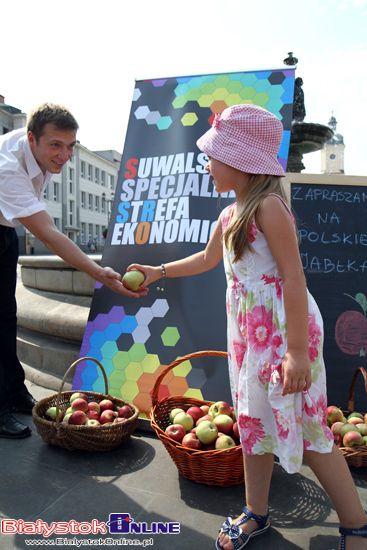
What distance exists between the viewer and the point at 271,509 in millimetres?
2059

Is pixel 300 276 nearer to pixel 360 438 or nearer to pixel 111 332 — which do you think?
pixel 360 438

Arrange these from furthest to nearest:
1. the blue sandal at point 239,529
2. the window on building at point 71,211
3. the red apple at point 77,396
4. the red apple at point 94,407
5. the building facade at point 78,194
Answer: the window on building at point 71,211
the building facade at point 78,194
the red apple at point 77,396
the red apple at point 94,407
the blue sandal at point 239,529

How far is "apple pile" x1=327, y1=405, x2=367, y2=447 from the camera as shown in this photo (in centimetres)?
236

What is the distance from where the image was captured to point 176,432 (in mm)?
2377

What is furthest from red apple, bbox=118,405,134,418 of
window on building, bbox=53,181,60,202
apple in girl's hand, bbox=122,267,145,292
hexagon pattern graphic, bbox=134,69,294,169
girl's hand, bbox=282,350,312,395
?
window on building, bbox=53,181,60,202

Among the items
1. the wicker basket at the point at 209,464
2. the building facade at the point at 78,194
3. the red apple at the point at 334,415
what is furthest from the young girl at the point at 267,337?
the building facade at the point at 78,194

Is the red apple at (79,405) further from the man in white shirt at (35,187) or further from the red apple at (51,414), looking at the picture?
the man in white shirt at (35,187)

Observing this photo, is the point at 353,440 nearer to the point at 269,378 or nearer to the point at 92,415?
the point at 269,378

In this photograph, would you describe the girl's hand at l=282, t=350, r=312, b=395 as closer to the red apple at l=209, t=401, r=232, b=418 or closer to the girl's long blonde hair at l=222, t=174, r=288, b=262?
the girl's long blonde hair at l=222, t=174, r=288, b=262

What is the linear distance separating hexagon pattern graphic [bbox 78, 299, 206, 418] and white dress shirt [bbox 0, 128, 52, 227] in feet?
3.61

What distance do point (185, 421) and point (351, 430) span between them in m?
0.99

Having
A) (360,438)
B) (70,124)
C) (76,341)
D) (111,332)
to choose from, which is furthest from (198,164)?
(360,438)

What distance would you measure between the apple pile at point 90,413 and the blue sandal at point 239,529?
1.02 meters

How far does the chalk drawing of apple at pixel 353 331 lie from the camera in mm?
2881
